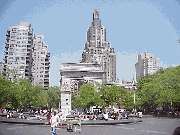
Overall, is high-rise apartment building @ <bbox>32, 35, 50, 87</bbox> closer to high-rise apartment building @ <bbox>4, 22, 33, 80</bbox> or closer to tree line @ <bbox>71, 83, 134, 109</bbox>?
high-rise apartment building @ <bbox>4, 22, 33, 80</bbox>

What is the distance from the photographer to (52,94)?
115500 millimetres

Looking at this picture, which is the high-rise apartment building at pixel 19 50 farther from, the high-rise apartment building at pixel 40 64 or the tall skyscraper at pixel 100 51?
the tall skyscraper at pixel 100 51

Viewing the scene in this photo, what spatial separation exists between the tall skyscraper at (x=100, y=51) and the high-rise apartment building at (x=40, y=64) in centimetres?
4146

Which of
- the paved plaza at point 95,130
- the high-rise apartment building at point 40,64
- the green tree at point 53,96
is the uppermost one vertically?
the high-rise apartment building at point 40,64

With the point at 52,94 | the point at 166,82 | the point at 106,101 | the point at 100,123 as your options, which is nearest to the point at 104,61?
the point at 52,94

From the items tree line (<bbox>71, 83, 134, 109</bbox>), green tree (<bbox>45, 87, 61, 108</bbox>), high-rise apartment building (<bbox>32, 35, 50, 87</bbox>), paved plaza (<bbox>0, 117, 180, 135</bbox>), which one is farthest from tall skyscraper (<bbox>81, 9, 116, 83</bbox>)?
paved plaza (<bbox>0, 117, 180, 135</bbox>)

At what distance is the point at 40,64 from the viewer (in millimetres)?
140625

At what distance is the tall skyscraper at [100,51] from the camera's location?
178 meters

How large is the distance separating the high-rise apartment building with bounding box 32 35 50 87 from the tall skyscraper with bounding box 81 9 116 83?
4146 cm

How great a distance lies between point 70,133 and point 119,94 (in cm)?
5362

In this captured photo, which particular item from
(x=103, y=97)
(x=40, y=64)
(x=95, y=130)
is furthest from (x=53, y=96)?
(x=95, y=130)

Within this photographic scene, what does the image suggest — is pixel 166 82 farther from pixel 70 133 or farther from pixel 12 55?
pixel 12 55

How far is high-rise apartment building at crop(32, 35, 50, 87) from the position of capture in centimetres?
13825

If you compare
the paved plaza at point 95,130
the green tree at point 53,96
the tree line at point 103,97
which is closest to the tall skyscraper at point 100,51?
the green tree at point 53,96
